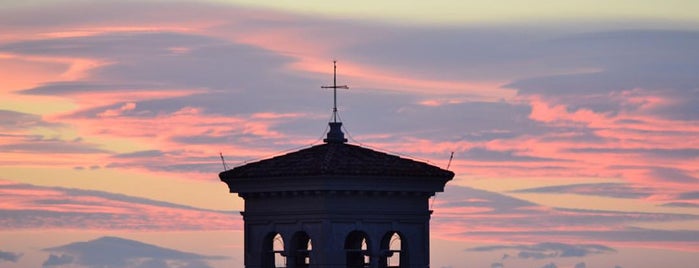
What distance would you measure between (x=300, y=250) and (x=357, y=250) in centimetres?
231

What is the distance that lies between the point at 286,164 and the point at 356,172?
294 cm

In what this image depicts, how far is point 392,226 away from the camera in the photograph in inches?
4321

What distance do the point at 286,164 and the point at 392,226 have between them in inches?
187

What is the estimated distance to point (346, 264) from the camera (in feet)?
358

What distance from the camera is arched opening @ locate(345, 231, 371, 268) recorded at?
10962 centimetres

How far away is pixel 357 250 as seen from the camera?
4318 inches

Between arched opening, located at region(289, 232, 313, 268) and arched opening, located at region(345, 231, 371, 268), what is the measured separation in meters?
1.56

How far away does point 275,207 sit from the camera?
109875 mm

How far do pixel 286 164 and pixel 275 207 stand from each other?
1.98 meters

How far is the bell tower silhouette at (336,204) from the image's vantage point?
108000 mm

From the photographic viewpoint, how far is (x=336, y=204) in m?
108

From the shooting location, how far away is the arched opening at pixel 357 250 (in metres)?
110

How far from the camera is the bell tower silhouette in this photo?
10800 cm

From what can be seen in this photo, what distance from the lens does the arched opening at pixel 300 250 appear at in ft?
361
